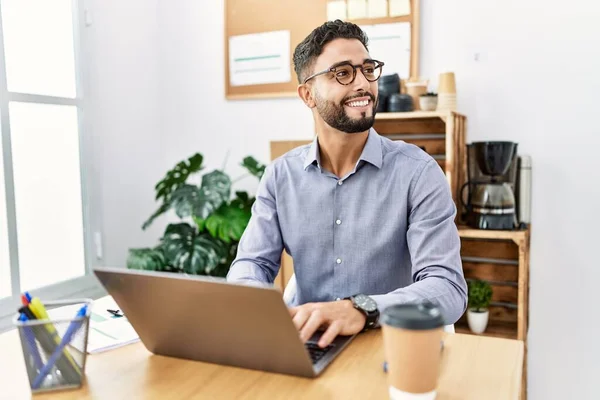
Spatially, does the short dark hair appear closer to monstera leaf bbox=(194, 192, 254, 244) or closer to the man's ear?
the man's ear

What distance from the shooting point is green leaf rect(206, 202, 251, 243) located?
101 inches

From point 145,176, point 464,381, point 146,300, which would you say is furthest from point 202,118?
point 464,381

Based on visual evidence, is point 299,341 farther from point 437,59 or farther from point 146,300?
point 437,59

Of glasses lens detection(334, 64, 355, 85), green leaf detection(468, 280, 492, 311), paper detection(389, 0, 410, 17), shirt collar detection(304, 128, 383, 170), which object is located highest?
paper detection(389, 0, 410, 17)


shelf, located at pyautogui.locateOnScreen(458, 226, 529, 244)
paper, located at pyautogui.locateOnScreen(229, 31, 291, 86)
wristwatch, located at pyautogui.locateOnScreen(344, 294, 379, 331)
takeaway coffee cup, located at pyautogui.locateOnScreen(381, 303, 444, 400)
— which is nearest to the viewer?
takeaway coffee cup, located at pyautogui.locateOnScreen(381, 303, 444, 400)

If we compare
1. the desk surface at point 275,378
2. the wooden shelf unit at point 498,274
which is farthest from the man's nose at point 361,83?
the wooden shelf unit at point 498,274

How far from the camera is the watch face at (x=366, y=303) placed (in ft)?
3.56

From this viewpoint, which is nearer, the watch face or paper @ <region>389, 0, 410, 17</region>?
the watch face

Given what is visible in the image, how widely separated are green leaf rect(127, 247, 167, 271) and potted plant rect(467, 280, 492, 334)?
147 cm

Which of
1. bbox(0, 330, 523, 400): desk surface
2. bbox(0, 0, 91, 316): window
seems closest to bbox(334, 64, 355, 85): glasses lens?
bbox(0, 330, 523, 400): desk surface

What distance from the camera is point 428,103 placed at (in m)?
2.37

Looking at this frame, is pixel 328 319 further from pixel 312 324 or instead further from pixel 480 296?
pixel 480 296

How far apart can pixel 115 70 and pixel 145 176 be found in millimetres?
610

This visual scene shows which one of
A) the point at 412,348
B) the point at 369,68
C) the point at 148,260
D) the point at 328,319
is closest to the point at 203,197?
the point at 148,260
